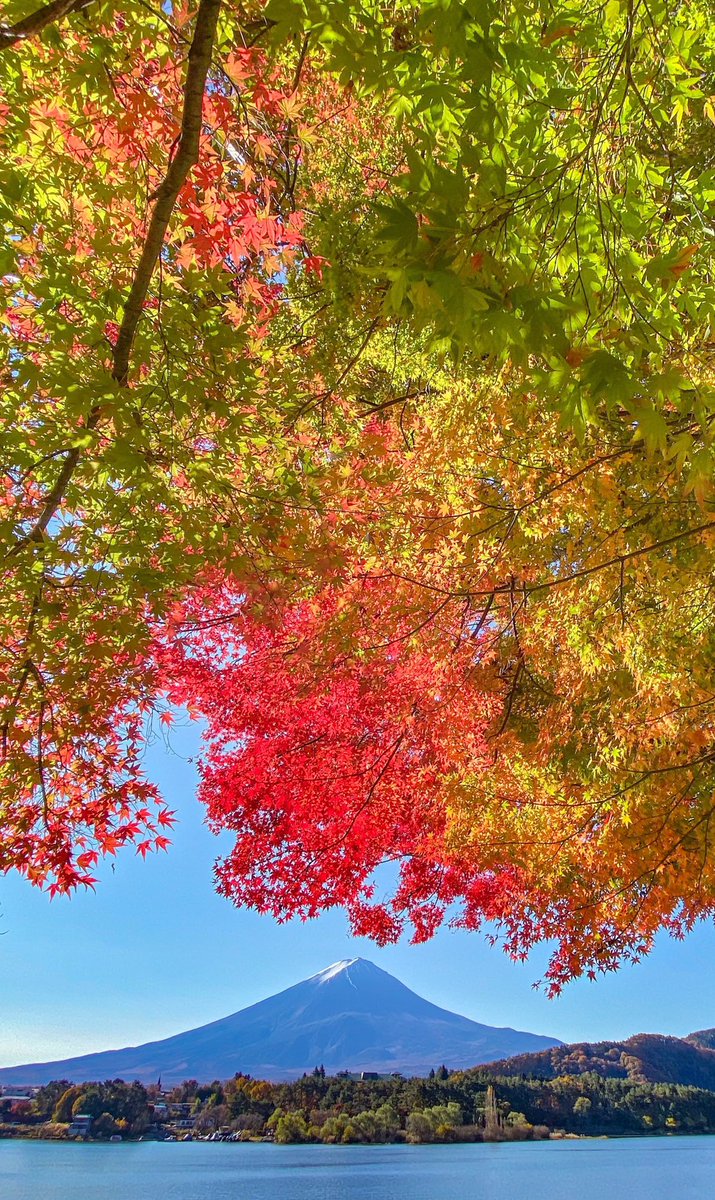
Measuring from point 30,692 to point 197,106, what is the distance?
2.90 metres

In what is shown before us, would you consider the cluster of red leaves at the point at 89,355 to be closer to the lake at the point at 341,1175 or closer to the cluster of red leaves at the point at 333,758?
the cluster of red leaves at the point at 333,758

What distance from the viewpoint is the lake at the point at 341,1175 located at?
62.5 ft

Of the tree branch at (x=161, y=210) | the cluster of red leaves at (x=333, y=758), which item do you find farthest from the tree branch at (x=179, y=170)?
the cluster of red leaves at (x=333, y=758)

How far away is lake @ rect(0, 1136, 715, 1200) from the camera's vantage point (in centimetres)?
1906

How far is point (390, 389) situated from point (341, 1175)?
26264 mm

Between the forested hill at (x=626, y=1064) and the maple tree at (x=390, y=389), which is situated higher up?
the maple tree at (x=390, y=389)

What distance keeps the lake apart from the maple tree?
16479 millimetres

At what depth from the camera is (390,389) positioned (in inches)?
276

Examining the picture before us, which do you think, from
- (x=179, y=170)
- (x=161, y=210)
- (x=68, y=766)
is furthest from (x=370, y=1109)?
(x=179, y=170)

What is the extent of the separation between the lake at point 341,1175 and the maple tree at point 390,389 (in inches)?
649

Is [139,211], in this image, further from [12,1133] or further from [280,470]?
[12,1133]

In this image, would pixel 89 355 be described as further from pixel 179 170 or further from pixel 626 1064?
pixel 626 1064

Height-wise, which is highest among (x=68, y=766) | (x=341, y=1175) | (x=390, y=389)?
(x=390, y=389)

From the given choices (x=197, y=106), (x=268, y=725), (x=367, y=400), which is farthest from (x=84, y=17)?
(x=268, y=725)
